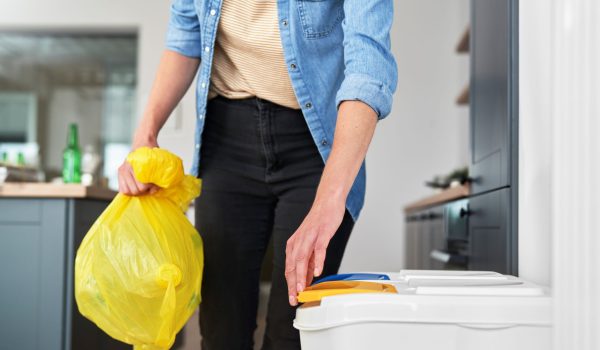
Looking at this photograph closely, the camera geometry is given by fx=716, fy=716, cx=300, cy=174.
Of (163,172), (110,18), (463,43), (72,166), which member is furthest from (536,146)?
(110,18)

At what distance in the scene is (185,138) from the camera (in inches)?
194

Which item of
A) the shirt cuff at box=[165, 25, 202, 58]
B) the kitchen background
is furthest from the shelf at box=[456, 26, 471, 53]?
the shirt cuff at box=[165, 25, 202, 58]

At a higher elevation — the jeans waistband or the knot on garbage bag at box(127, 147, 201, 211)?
the jeans waistband

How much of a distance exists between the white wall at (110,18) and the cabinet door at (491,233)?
10.4 feet

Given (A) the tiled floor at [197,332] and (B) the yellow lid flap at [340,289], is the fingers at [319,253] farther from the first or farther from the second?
(A) the tiled floor at [197,332]

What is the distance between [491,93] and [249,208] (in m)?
0.87

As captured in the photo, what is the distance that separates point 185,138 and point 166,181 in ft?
12.2

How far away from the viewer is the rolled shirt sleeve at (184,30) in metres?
1.43

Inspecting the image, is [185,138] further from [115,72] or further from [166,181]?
[166,181]

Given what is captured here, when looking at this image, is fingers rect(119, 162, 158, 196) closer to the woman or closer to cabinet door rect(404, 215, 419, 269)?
the woman

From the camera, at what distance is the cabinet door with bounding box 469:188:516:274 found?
163cm

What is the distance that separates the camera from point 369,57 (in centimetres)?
107

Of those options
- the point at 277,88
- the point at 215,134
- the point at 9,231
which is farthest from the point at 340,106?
the point at 9,231

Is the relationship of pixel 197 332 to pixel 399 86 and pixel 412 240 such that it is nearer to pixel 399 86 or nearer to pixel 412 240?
pixel 412 240
